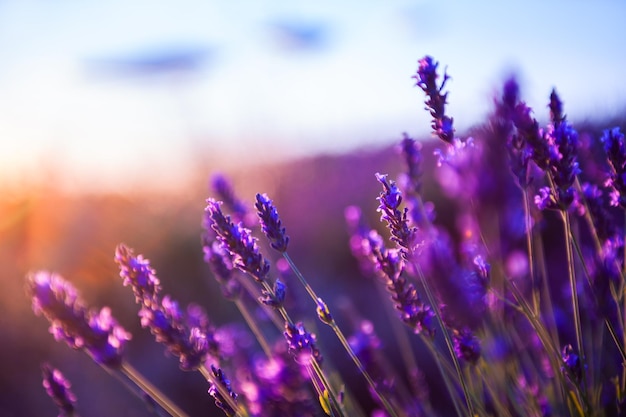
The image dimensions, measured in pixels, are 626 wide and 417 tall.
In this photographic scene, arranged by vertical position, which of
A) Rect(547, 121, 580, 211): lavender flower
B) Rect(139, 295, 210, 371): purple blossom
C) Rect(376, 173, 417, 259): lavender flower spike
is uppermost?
Rect(547, 121, 580, 211): lavender flower

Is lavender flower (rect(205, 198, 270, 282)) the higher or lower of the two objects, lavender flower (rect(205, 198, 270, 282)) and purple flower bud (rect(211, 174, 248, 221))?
the higher

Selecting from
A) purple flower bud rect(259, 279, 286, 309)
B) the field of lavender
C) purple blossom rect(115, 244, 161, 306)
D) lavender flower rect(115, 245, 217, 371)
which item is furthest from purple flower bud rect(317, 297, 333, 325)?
purple blossom rect(115, 244, 161, 306)

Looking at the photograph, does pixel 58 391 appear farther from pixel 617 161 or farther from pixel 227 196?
pixel 617 161

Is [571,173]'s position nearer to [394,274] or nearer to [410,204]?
[394,274]

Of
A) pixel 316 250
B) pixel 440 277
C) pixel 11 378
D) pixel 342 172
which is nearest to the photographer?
pixel 440 277

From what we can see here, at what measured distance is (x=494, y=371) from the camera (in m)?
2.16

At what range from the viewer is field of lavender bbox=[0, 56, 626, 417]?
1.58 meters

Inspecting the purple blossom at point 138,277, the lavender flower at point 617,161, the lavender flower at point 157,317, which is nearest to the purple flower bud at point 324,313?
the lavender flower at point 157,317

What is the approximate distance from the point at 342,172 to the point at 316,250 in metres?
2.39

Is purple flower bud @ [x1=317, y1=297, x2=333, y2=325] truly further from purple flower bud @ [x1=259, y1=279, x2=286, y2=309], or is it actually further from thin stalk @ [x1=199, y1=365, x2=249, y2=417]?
thin stalk @ [x1=199, y1=365, x2=249, y2=417]

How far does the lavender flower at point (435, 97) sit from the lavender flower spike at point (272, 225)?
0.57m

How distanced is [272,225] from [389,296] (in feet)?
2.36

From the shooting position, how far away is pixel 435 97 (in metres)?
1.77

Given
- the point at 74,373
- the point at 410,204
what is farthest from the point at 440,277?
the point at 74,373
